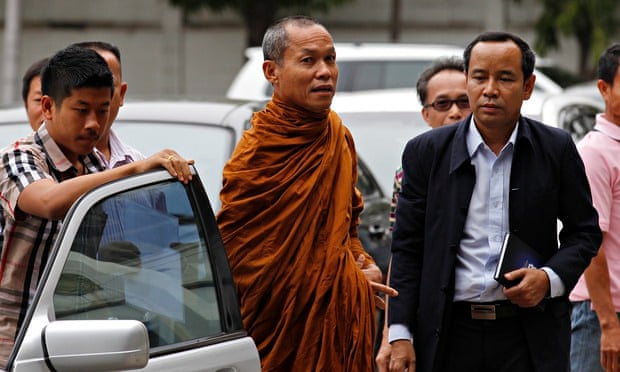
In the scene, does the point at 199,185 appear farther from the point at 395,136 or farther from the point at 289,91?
the point at 395,136

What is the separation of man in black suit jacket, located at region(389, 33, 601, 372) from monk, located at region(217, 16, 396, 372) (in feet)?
0.57

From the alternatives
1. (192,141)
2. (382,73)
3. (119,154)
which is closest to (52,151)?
(119,154)

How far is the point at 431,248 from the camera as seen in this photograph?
3818mm

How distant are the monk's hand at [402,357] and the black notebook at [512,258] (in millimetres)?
356

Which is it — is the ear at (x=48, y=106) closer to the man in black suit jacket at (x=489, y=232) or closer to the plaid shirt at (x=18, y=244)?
the plaid shirt at (x=18, y=244)

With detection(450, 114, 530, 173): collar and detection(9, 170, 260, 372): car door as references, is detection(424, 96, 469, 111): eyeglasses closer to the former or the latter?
detection(450, 114, 530, 173): collar

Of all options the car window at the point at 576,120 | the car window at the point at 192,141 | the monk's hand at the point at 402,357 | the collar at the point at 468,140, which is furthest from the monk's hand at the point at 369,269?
the car window at the point at 576,120

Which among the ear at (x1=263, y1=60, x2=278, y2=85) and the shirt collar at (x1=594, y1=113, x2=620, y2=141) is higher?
the ear at (x1=263, y1=60, x2=278, y2=85)

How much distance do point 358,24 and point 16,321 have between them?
24.1 metres

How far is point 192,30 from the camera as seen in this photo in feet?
89.4

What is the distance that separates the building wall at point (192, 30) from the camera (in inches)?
1063

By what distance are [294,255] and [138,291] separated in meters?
0.85

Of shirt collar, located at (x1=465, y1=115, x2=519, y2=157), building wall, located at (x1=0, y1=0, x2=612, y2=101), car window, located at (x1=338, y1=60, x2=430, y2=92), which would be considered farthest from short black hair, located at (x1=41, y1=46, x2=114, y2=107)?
building wall, located at (x1=0, y1=0, x2=612, y2=101)

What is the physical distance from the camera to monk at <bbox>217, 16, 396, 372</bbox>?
13.0 ft
